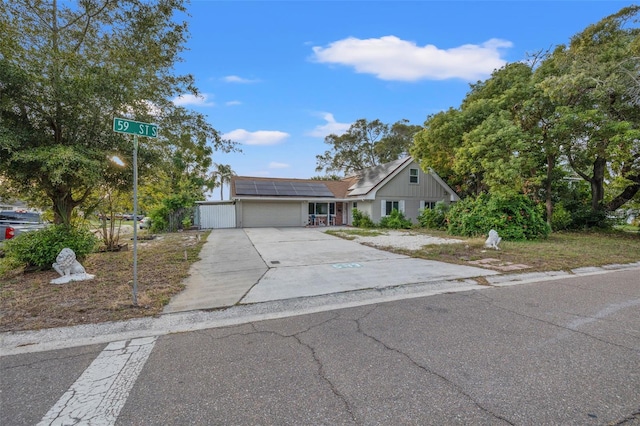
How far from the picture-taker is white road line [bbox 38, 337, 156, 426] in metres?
2.11

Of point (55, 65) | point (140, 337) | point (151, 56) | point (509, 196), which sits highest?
point (151, 56)

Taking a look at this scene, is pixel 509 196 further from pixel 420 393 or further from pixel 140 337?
pixel 140 337

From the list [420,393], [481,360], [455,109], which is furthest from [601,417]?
[455,109]

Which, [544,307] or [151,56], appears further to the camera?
[151,56]

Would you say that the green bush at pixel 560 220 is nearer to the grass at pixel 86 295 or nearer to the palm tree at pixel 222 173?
the grass at pixel 86 295

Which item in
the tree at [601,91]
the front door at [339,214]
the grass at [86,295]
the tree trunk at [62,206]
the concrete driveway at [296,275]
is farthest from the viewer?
the front door at [339,214]

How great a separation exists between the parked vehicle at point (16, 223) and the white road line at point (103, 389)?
27.9ft

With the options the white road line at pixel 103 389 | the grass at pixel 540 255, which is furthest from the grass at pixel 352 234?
the white road line at pixel 103 389

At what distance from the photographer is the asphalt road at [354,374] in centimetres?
210

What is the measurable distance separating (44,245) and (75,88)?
3.43 m

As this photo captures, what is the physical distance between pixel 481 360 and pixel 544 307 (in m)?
2.32

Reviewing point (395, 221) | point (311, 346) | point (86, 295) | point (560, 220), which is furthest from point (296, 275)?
point (560, 220)

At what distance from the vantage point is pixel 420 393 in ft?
7.61

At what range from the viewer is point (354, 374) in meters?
2.61
